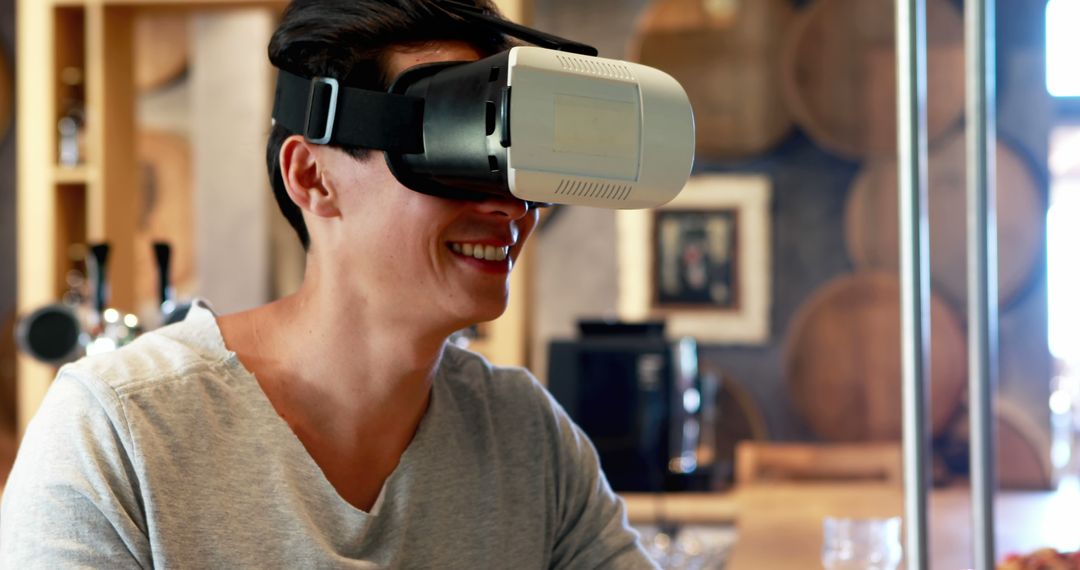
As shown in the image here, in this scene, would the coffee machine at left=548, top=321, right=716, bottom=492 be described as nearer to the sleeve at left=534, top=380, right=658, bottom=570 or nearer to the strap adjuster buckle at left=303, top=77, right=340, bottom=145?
the sleeve at left=534, top=380, right=658, bottom=570

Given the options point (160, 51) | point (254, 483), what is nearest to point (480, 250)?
point (254, 483)

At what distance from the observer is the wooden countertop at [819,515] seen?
88.0 inches

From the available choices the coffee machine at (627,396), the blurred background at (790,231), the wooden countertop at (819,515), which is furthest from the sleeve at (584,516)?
the blurred background at (790,231)

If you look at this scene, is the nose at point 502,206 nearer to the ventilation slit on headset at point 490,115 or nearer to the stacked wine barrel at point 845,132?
the ventilation slit on headset at point 490,115

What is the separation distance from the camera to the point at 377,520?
1097 mm

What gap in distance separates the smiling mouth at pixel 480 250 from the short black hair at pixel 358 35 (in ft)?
0.39

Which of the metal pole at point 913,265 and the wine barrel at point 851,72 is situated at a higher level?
the wine barrel at point 851,72

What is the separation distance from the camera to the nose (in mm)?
1049

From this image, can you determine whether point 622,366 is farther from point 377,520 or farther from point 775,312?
point 377,520

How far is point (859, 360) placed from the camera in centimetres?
429

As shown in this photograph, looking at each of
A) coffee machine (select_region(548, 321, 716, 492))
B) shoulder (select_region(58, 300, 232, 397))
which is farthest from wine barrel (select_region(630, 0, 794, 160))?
shoulder (select_region(58, 300, 232, 397))

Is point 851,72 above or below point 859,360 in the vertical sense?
above

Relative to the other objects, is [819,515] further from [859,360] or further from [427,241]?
[427,241]

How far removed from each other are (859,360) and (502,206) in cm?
345
